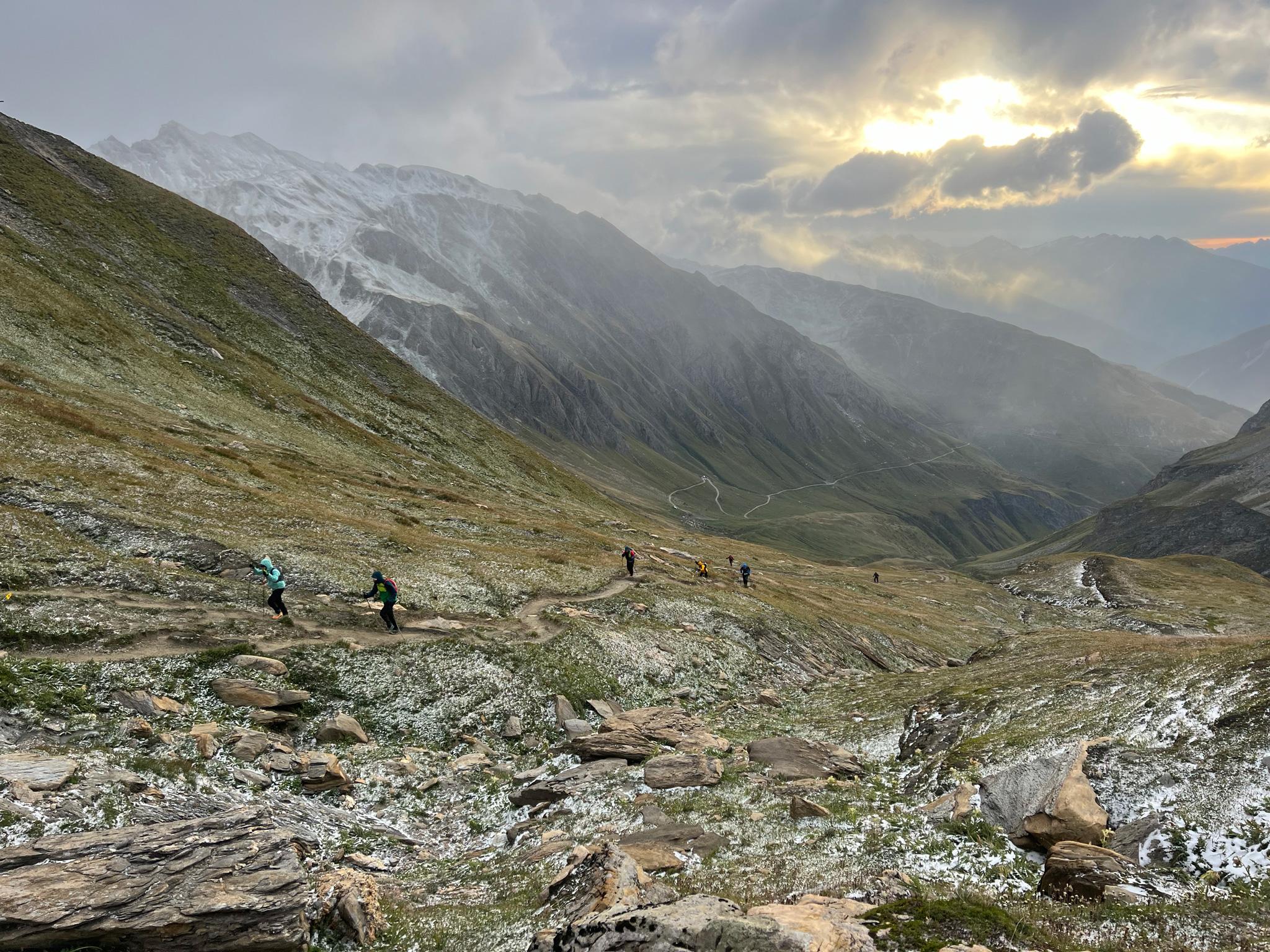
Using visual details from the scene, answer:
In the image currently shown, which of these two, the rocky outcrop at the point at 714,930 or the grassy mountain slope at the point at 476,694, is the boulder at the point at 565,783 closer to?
the grassy mountain slope at the point at 476,694

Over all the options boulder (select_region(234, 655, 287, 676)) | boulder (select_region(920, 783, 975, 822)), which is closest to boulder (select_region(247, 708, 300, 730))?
boulder (select_region(234, 655, 287, 676))

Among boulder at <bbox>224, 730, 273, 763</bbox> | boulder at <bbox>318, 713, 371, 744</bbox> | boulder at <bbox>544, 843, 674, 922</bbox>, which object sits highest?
boulder at <bbox>544, 843, 674, 922</bbox>

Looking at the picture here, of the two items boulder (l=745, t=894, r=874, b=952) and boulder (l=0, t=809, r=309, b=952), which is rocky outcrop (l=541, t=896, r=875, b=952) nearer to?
boulder (l=745, t=894, r=874, b=952)

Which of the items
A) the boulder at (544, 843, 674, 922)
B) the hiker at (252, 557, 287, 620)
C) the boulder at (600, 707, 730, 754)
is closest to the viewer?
the boulder at (544, 843, 674, 922)

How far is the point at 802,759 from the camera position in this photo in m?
26.4

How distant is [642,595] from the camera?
176 ft

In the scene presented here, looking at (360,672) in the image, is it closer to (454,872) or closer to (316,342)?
(454,872)

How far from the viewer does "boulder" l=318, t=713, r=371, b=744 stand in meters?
27.1

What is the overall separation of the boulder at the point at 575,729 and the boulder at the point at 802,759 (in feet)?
26.1

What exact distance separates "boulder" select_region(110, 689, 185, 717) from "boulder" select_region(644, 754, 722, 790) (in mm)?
18950

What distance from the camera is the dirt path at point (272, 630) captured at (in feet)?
90.3

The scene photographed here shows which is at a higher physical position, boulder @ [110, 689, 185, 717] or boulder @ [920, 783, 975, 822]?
boulder @ [920, 783, 975, 822]

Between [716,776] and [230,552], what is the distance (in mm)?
31923

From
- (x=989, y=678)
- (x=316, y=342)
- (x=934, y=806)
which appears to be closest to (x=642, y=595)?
(x=989, y=678)
